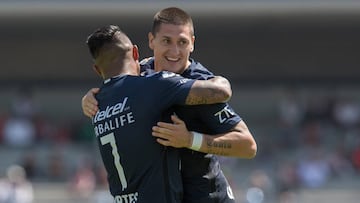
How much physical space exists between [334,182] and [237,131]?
15.7 metres

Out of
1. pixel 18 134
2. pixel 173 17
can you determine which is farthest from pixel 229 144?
pixel 18 134

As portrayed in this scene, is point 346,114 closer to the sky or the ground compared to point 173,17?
closer to the ground

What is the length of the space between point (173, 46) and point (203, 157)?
599 millimetres

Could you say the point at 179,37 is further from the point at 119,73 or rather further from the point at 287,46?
the point at 287,46

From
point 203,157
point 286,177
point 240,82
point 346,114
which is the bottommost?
point 286,177

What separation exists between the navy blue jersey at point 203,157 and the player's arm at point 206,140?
0.06 meters

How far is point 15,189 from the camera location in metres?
18.6

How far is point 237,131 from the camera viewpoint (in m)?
5.70

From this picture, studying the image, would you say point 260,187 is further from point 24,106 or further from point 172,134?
point 172,134

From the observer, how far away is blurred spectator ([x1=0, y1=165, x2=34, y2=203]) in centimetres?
1828

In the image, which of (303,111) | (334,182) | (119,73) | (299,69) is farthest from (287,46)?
(119,73)

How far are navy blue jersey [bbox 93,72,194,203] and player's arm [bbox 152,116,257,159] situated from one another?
0.08 metres

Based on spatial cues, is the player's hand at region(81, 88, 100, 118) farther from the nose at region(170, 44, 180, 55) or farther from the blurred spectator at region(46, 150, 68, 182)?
the blurred spectator at region(46, 150, 68, 182)

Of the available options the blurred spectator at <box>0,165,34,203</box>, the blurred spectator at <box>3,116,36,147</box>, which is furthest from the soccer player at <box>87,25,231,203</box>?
the blurred spectator at <box>3,116,36,147</box>
